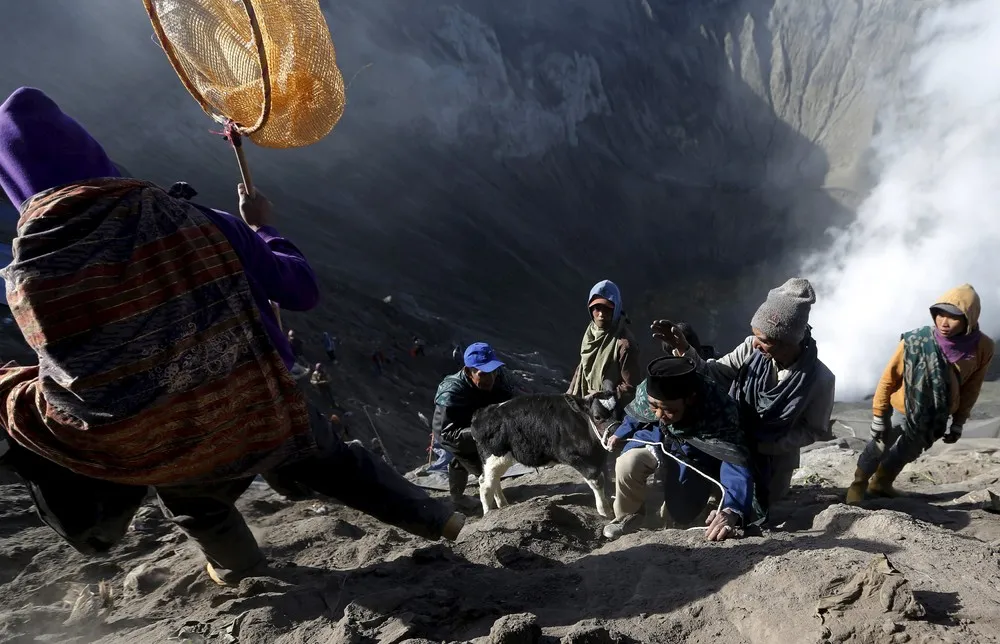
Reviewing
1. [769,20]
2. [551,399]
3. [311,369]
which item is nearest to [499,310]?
[311,369]

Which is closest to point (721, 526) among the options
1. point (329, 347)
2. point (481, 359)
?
point (481, 359)

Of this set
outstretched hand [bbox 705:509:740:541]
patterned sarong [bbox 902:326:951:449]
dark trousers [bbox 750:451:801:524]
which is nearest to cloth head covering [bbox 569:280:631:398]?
dark trousers [bbox 750:451:801:524]

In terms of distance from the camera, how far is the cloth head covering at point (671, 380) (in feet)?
8.44

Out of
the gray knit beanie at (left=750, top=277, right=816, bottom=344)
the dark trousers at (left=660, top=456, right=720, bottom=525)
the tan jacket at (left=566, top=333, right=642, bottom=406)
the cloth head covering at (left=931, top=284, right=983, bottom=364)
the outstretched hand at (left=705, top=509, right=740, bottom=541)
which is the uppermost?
the cloth head covering at (left=931, top=284, right=983, bottom=364)

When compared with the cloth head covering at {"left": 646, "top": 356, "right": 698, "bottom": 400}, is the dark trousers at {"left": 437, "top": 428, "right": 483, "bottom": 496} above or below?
below

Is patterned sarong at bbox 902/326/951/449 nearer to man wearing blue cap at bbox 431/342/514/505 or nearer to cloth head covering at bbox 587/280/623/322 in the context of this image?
cloth head covering at bbox 587/280/623/322

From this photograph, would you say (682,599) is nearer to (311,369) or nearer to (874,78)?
(311,369)

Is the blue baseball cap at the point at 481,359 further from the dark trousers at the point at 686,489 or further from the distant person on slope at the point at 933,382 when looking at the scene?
the distant person on slope at the point at 933,382

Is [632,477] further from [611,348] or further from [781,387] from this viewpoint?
[611,348]

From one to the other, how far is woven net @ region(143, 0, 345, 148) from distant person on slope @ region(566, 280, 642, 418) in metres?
2.29

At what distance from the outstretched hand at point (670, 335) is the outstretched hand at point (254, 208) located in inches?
79.0

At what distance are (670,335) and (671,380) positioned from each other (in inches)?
29.0

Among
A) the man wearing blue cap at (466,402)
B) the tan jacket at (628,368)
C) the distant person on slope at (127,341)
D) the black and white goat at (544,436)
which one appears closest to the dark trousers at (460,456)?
the man wearing blue cap at (466,402)

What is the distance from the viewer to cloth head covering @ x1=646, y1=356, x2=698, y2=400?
2.57 meters
